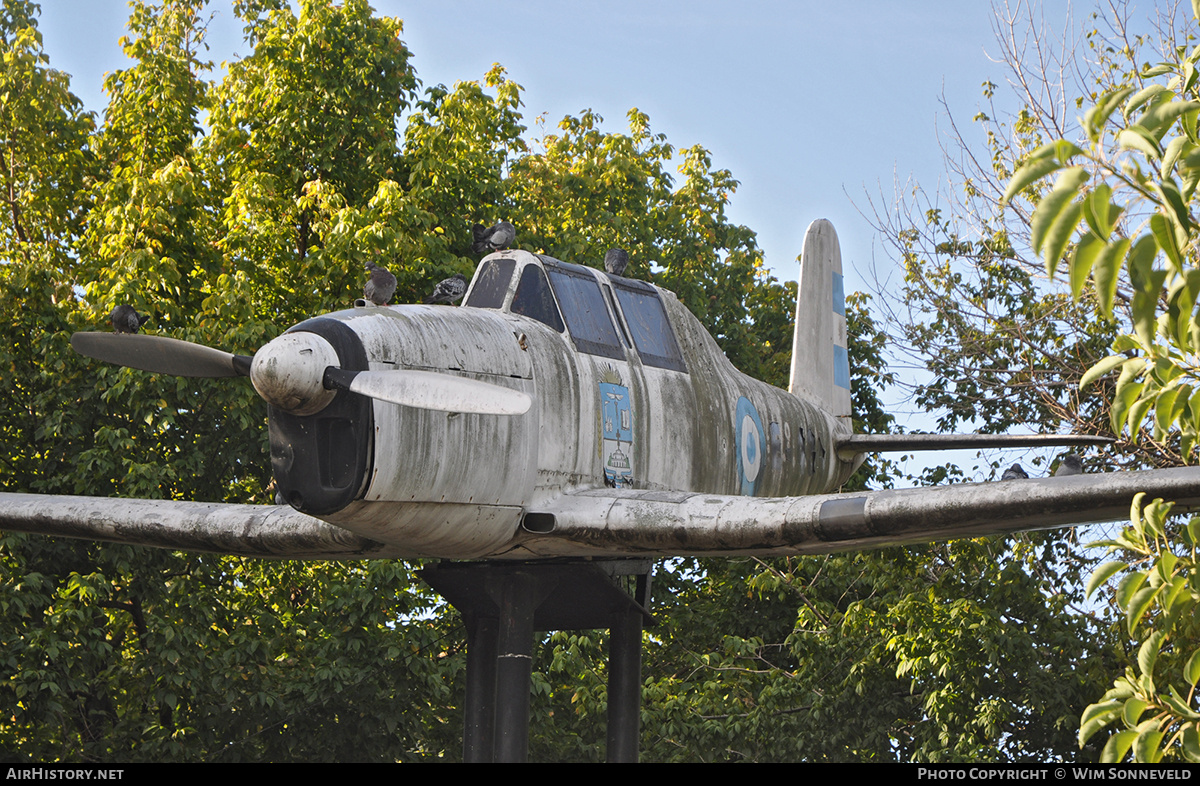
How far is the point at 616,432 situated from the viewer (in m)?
7.61

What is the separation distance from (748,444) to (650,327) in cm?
124

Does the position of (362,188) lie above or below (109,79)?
below

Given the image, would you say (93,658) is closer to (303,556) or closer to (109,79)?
(303,556)

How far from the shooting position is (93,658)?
14.5 meters

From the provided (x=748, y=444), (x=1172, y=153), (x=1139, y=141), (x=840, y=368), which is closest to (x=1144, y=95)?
(x=1172, y=153)

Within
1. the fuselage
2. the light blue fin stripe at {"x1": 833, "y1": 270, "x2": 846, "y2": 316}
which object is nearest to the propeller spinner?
the fuselage

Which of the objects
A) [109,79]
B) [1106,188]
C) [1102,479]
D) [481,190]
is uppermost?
[109,79]

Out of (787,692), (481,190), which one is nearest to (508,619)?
(787,692)

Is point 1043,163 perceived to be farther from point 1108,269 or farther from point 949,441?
point 949,441

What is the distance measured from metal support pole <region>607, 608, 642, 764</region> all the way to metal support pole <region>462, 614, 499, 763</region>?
87cm

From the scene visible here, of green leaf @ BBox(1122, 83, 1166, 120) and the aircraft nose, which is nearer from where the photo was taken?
green leaf @ BBox(1122, 83, 1166, 120)

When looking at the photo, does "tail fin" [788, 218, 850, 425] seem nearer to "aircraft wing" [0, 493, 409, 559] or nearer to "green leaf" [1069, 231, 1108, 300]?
"aircraft wing" [0, 493, 409, 559]

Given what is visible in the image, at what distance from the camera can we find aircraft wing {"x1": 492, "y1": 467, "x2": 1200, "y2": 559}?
6051 mm

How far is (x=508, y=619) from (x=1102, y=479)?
349 centimetres
